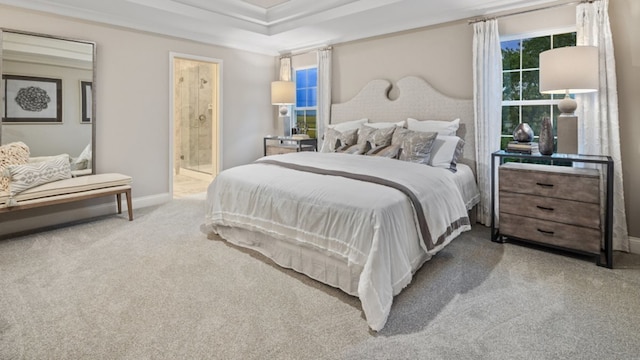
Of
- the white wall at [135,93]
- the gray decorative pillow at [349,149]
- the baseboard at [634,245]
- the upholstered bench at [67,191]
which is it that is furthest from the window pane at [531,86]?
the upholstered bench at [67,191]

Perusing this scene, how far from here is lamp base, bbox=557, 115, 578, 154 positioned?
3.04 m

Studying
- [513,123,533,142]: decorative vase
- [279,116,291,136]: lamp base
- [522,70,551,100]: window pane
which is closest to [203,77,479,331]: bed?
[513,123,533,142]: decorative vase

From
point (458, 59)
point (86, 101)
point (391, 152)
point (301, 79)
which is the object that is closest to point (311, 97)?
point (301, 79)

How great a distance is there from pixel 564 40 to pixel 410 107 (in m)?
1.64

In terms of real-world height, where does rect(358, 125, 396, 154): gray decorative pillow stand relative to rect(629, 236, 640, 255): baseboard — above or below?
above

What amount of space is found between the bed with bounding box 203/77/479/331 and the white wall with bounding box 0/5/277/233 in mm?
1641

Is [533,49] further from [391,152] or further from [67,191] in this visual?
[67,191]

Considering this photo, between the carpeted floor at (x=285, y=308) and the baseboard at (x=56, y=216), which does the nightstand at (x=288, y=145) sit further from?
the carpeted floor at (x=285, y=308)

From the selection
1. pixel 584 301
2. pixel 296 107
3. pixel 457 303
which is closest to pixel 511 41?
pixel 584 301

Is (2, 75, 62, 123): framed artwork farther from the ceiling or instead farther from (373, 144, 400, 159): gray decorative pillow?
(373, 144, 400, 159): gray decorative pillow

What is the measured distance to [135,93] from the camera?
454 cm

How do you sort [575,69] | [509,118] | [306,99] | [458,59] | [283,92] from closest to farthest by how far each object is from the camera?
[575,69] → [509,118] → [458,59] → [283,92] → [306,99]

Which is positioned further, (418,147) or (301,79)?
(301,79)

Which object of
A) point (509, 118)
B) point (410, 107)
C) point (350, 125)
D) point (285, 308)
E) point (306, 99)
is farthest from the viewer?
point (306, 99)
